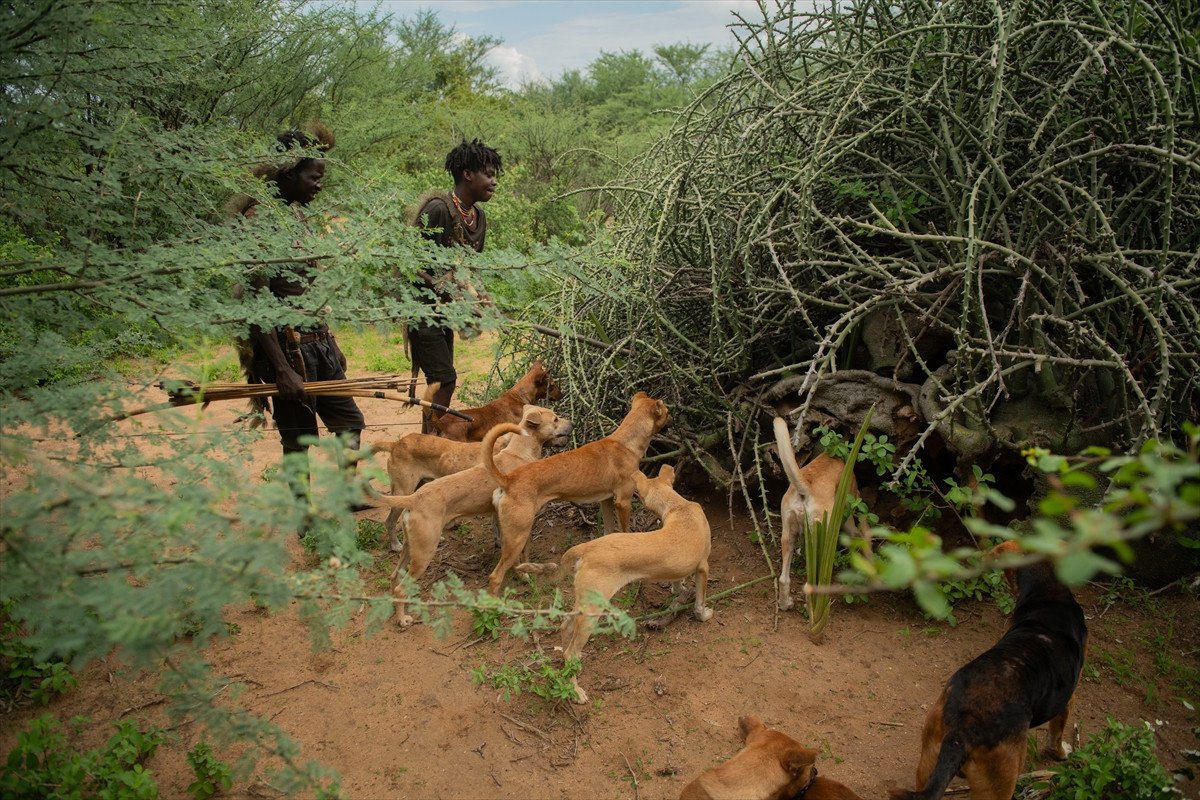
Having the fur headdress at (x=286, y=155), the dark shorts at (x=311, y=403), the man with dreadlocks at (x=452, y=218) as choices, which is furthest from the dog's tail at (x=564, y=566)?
the fur headdress at (x=286, y=155)

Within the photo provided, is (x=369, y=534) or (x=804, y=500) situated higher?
(x=804, y=500)

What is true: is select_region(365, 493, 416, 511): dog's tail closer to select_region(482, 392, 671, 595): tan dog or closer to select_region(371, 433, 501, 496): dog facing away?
select_region(482, 392, 671, 595): tan dog

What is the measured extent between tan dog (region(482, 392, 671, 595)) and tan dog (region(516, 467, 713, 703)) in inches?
10.6

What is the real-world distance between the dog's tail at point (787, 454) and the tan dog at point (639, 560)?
542 mm

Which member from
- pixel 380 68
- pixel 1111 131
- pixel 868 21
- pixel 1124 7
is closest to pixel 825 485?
pixel 1111 131

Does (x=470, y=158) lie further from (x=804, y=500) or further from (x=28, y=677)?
(x=28, y=677)

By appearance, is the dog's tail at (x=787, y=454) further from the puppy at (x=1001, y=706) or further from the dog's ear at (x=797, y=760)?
the dog's ear at (x=797, y=760)

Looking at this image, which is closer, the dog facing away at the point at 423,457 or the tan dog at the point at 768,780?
the tan dog at the point at 768,780

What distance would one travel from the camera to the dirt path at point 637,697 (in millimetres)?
3346

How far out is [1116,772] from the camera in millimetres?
2926

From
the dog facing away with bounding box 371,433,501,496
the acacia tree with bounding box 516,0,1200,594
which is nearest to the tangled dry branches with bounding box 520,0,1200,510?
the acacia tree with bounding box 516,0,1200,594

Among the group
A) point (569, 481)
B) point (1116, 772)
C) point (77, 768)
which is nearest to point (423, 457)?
point (569, 481)

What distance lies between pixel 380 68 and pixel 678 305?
10157 mm

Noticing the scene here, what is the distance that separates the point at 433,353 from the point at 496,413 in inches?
27.1
